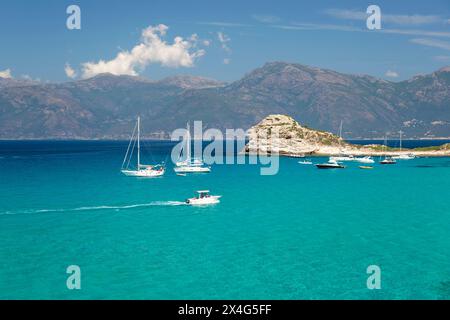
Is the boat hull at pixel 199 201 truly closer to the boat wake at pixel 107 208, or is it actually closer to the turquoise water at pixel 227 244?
the turquoise water at pixel 227 244

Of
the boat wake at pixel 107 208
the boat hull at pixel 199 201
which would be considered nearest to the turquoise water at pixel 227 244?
the boat wake at pixel 107 208

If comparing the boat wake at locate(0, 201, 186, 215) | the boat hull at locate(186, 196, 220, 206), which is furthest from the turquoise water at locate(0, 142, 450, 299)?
the boat hull at locate(186, 196, 220, 206)

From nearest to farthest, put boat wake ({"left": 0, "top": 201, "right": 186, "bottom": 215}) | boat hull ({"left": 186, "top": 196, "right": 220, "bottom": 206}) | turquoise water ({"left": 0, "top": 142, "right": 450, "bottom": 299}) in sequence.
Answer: turquoise water ({"left": 0, "top": 142, "right": 450, "bottom": 299}) < boat wake ({"left": 0, "top": 201, "right": 186, "bottom": 215}) < boat hull ({"left": 186, "top": 196, "right": 220, "bottom": 206})

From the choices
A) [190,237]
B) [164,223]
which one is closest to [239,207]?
[164,223]

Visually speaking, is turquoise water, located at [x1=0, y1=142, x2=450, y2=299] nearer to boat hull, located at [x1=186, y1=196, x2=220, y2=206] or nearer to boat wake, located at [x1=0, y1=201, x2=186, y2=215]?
boat wake, located at [x1=0, y1=201, x2=186, y2=215]

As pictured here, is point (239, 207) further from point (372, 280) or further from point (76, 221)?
point (372, 280)

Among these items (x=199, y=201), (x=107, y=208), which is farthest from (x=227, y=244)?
(x=107, y=208)

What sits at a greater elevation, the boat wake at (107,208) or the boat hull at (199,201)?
the boat hull at (199,201)

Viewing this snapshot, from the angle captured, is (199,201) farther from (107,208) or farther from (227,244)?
(227,244)

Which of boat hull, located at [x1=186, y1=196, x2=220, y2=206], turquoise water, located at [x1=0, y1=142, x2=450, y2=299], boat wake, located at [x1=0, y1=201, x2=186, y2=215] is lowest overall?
turquoise water, located at [x1=0, y1=142, x2=450, y2=299]
